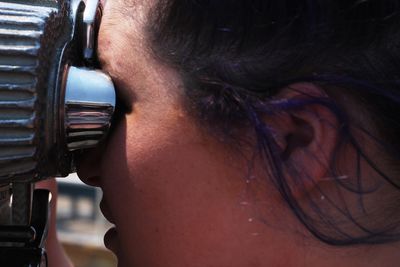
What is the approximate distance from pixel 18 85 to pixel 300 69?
0.28 m

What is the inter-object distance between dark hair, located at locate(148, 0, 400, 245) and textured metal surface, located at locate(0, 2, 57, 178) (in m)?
0.15

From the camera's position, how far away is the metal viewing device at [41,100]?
0.64 meters

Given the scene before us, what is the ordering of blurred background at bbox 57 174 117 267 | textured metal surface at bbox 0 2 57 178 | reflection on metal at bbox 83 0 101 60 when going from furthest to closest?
1. blurred background at bbox 57 174 117 267
2. reflection on metal at bbox 83 0 101 60
3. textured metal surface at bbox 0 2 57 178

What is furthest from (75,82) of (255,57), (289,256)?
(289,256)

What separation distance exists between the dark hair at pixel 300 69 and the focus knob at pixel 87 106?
78 mm

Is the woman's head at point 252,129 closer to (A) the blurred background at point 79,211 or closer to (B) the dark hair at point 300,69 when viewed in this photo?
(B) the dark hair at point 300,69

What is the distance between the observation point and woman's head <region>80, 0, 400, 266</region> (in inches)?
27.1

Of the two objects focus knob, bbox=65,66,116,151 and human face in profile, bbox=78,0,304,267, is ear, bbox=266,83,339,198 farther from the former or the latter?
focus knob, bbox=65,66,116,151

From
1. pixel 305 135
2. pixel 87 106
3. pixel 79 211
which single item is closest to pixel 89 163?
pixel 87 106

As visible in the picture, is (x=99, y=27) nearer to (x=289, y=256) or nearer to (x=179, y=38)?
(x=179, y=38)

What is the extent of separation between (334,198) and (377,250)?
3.5 inches

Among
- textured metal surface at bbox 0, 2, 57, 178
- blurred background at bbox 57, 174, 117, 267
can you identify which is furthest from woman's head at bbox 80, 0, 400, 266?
blurred background at bbox 57, 174, 117, 267

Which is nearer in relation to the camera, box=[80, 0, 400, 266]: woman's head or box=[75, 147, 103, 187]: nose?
box=[80, 0, 400, 266]: woman's head

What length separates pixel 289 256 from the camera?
743mm
